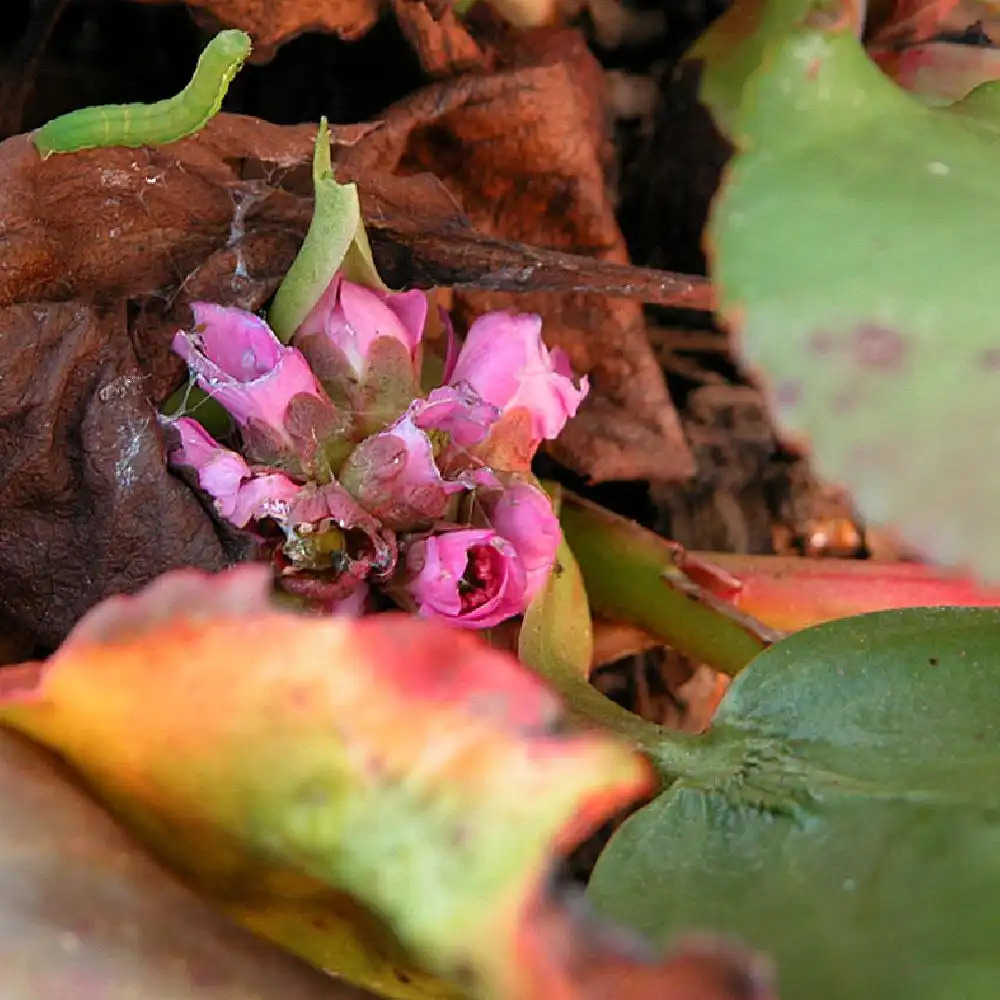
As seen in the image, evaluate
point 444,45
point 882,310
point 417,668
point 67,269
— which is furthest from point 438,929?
point 444,45

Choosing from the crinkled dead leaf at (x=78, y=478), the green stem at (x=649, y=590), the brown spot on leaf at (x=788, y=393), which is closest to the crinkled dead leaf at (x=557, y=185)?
the green stem at (x=649, y=590)

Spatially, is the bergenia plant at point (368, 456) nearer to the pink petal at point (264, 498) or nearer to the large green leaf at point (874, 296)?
the pink petal at point (264, 498)

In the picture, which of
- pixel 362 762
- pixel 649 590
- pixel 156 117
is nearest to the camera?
pixel 362 762

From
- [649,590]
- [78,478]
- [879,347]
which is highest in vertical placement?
[879,347]

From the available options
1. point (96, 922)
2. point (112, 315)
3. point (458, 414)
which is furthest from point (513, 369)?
point (96, 922)

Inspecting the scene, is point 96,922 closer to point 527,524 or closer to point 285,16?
point 527,524

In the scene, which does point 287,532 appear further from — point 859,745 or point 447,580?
point 859,745

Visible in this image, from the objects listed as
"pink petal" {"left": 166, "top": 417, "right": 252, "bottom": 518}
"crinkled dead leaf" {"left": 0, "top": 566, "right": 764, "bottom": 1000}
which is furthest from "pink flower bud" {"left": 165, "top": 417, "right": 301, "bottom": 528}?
"crinkled dead leaf" {"left": 0, "top": 566, "right": 764, "bottom": 1000}
